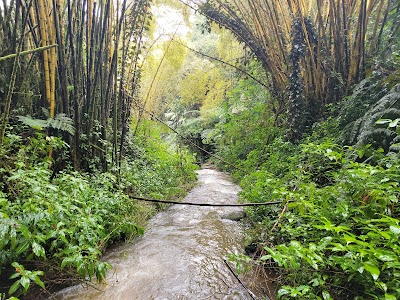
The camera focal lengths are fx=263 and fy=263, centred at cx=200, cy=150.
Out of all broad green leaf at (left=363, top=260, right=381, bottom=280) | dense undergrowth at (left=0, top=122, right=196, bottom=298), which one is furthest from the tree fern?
broad green leaf at (left=363, top=260, right=381, bottom=280)

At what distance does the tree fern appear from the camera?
6.94 feet

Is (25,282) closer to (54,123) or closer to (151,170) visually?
(54,123)

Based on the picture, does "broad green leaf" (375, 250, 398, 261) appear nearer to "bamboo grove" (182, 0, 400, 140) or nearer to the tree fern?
the tree fern

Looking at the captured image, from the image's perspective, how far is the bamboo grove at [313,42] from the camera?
358cm

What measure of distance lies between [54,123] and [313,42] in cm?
386

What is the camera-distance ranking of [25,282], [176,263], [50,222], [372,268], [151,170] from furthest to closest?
[151,170], [176,263], [50,222], [25,282], [372,268]

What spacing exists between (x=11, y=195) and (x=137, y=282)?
38.7 inches

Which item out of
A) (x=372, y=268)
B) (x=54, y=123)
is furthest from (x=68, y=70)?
(x=372, y=268)

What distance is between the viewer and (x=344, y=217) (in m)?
1.38

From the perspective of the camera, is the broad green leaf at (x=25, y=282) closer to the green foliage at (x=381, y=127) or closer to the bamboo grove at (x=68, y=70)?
the bamboo grove at (x=68, y=70)

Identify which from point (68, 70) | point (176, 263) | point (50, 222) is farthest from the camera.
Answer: point (68, 70)

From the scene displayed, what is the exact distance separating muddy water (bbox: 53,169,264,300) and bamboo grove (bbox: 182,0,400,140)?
2.46 meters

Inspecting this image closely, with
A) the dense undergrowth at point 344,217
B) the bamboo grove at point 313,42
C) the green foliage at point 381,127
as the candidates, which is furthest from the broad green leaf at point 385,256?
the bamboo grove at point 313,42

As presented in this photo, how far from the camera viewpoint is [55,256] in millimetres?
1483
